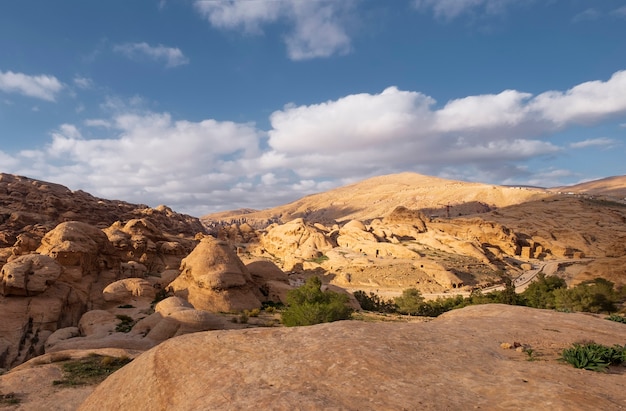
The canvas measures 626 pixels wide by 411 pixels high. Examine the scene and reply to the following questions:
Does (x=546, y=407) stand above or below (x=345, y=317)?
above

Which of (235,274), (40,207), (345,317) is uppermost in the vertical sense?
(40,207)

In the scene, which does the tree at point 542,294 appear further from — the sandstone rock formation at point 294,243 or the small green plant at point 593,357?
the sandstone rock formation at point 294,243

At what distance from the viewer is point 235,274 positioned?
35.3m

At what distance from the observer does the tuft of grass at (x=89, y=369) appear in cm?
1512

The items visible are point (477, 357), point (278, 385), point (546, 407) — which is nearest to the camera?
point (546, 407)

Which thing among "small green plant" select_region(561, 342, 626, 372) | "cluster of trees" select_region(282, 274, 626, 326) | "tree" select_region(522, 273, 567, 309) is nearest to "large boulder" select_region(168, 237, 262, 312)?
"cluster of trees" select_region(282, 274, 626, 326)

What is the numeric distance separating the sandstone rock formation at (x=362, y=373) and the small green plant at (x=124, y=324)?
18890 millimetres

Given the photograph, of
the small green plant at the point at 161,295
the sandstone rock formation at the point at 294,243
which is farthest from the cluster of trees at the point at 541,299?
the sandstone rock formation at the point at 294,243

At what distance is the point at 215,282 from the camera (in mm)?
33500

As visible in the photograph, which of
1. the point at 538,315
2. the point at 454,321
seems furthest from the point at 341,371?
the point at 538,315

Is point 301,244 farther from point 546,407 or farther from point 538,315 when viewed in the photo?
point 546,407

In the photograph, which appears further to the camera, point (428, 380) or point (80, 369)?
point (80, 369)

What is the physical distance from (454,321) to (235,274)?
26790 millimetres

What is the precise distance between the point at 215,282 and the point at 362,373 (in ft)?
94.1
